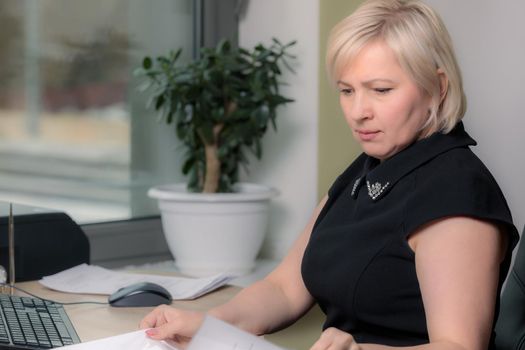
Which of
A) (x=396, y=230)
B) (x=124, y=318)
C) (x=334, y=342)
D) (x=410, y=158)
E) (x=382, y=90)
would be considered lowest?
(x=124, y=318)

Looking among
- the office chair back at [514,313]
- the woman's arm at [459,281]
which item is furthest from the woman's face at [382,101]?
the office chair back at [514,313]

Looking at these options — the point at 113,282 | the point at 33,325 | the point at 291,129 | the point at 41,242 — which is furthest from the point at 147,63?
the point at 33,325

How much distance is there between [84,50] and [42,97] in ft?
0.67

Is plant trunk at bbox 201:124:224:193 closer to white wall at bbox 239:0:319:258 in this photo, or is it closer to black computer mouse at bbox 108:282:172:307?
white wall at bbox 239:0:319:258

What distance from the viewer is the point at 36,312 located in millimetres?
1622

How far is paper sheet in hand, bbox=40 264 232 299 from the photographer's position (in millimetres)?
1877

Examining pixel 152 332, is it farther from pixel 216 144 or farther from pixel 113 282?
pixel 216 144

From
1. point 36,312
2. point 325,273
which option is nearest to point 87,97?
point 36,312

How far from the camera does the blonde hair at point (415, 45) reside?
1.35 m

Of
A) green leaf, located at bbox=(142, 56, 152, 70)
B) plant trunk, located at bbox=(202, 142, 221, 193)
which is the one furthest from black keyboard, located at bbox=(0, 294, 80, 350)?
green leaf, located at bbox=(142, 56, 152, 70)

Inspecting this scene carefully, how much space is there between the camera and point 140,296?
178cm

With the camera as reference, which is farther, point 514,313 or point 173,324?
point 514,313

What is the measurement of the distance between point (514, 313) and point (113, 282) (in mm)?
860

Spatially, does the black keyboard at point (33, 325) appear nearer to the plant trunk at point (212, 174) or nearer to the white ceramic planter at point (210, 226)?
the white ceramic planter at point (210, 226)
